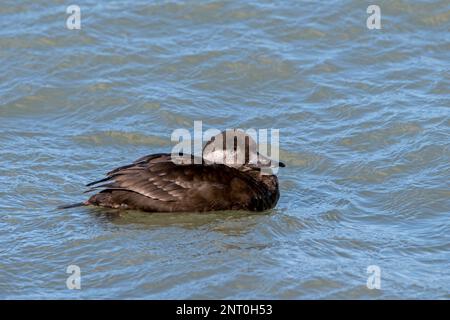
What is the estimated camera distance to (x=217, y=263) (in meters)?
9.06

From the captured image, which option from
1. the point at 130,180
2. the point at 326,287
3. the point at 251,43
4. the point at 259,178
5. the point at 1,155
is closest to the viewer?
the point at 326,287

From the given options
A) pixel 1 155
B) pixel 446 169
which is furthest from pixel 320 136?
pixel 1 155

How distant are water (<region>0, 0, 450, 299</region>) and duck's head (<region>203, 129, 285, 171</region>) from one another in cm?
46

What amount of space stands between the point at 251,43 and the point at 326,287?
6484 millimetres

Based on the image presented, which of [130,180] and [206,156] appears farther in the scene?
[206,156]

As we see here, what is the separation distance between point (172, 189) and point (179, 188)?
0.07m

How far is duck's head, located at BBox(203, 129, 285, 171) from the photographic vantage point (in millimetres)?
10859

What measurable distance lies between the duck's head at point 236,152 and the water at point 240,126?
0.46 meters

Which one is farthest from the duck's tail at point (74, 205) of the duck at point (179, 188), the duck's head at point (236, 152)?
the duck's head at point (236, 152)

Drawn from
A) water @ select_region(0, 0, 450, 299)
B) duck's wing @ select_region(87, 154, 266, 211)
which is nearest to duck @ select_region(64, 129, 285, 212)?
duck's wing @ select_region(87, 154, 266, 211)

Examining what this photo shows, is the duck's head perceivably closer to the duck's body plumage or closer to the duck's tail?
the duck's body plumage

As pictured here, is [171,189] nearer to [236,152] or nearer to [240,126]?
[236,152]

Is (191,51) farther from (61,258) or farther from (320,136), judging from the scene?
(61,258)

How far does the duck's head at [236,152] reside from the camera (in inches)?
428
